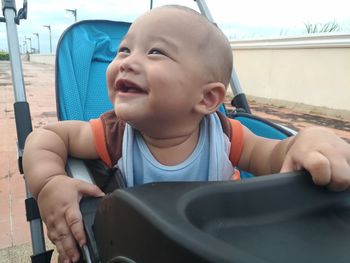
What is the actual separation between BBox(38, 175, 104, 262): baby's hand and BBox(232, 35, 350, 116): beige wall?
4.32 meters

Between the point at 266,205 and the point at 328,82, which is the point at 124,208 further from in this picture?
the point at 328,82

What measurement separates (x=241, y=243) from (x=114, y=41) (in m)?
1.31

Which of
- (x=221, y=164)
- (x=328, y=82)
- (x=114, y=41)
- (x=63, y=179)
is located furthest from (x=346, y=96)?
(x=63, y=179)

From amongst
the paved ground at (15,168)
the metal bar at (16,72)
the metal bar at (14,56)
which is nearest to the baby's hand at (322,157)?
the metal bar at (16,72)

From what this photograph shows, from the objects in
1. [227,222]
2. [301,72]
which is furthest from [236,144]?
[301,72]

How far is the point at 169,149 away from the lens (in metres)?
0.91

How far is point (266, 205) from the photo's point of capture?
548 millimetres

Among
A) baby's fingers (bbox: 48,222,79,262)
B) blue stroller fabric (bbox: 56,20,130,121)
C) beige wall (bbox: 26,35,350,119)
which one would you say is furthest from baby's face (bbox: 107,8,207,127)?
beige wall (bbox: 26,35,350,119)

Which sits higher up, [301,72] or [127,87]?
[127,87]

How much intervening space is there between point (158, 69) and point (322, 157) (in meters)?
0.34

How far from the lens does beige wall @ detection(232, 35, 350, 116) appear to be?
4.55m

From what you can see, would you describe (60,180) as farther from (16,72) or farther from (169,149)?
(16,72)

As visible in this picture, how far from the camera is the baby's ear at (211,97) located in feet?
2.83

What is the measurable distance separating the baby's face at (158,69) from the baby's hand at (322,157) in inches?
9.3
